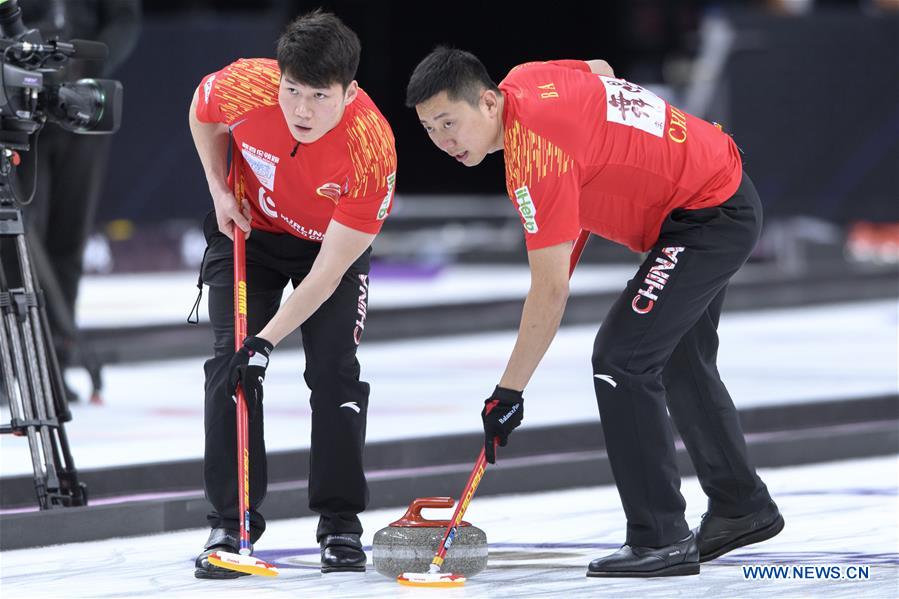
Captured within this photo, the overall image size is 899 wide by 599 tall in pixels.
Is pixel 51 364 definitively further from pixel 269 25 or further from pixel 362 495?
pixel 269 25

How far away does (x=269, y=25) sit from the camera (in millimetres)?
12523

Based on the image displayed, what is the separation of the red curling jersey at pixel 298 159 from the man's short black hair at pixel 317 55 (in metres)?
0.18

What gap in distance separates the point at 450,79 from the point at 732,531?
1324mm

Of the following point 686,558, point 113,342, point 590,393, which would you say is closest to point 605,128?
point 686,558

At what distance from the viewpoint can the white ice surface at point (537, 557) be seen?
350cm

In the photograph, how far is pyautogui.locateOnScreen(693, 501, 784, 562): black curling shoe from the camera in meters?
3.93

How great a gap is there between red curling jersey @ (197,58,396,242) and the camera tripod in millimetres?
709

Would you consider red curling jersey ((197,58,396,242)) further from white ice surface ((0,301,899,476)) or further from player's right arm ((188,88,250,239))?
white ice surface ((0,301,899,476))

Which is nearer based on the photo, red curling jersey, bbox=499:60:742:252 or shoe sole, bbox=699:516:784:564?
red curling jersey, bbox=499:60:742:252

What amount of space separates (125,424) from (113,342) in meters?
2.41

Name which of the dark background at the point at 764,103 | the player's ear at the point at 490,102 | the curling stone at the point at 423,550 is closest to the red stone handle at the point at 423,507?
the curling stone at the point at 423,550

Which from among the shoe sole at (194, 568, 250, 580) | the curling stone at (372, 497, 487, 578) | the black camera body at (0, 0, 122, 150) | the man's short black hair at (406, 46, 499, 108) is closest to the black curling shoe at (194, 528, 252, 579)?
the shoe sole at (194, 568, 250, 580)

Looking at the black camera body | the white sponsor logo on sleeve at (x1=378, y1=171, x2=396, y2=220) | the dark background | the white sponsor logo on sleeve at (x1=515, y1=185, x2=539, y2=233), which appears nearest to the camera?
the white sponsor logo on sleeve at (x1=515, y1=185, x2=539, y2=233)

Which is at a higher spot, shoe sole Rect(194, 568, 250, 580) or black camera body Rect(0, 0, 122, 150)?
black camera body Rect(0, 0, 122, 150)
